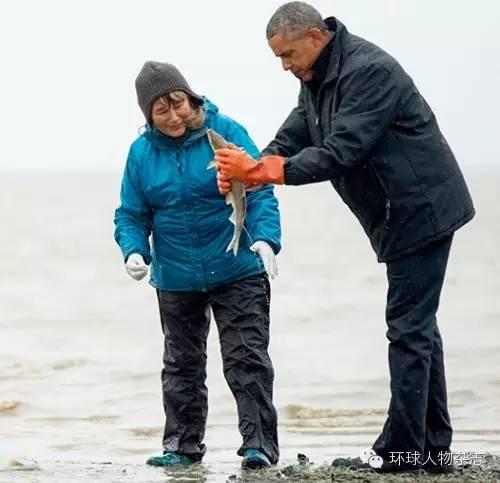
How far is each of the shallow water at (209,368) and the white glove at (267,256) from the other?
100cm

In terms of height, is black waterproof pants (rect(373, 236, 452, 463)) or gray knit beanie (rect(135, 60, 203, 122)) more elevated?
gray knit beanie (rect(135, 60, 203, 122))

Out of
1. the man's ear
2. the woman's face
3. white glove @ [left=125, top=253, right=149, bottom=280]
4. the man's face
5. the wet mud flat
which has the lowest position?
the wet mud flat

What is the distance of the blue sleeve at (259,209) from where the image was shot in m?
7.75

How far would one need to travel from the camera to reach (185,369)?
8.10m

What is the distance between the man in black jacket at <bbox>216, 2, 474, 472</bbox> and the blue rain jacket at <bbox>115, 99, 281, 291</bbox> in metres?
0.54

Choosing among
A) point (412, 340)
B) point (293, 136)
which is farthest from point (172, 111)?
point (412, 340)

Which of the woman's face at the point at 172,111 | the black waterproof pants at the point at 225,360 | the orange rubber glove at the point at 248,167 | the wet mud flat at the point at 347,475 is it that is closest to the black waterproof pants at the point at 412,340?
the wet mud flat at the point at 347,475

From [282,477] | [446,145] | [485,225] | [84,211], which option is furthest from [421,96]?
[84,211]

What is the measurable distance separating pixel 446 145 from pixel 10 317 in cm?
1401

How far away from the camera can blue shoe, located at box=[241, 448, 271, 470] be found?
25.6ft

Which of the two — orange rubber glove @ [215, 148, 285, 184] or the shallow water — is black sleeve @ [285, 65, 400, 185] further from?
→ the shallow water

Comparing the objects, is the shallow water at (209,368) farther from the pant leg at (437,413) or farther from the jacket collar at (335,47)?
the jacket collar at (335,47)

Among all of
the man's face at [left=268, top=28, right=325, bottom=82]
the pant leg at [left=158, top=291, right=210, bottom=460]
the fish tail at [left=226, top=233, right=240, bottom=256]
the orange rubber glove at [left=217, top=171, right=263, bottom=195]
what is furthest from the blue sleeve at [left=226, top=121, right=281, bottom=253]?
the man's face at [left=268, top=28, right=325, bottom=82]

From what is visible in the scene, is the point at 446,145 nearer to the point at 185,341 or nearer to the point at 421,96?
the point at 421,96
